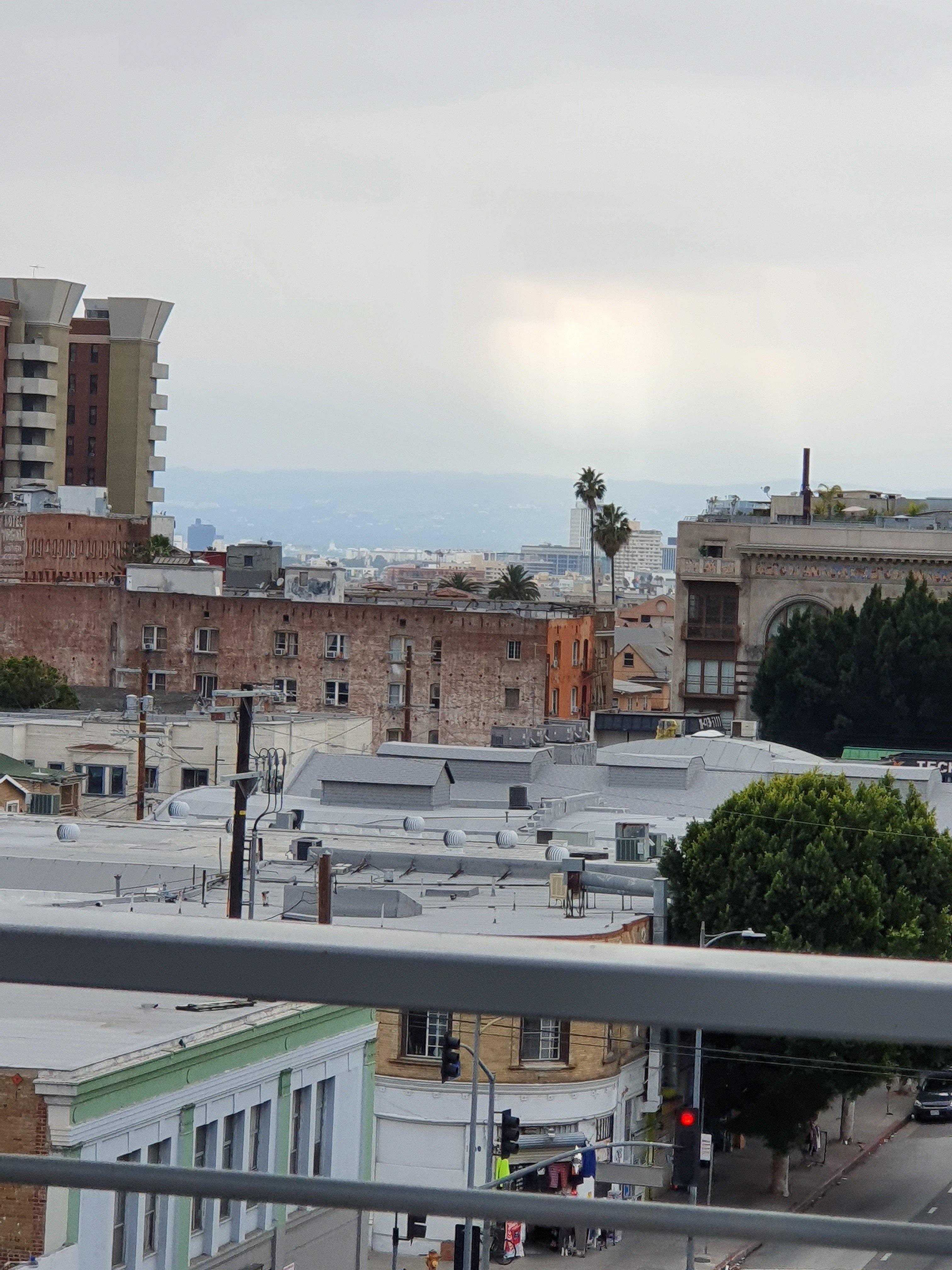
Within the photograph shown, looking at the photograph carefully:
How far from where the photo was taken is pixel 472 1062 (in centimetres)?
322

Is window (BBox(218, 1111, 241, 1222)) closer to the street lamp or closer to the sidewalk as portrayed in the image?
the sidewalk

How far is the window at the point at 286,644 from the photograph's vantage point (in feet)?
183

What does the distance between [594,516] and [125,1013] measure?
9428 cm

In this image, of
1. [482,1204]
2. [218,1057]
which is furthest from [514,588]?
[482,1204]

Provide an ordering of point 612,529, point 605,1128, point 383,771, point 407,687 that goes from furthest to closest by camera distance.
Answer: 1. point 612,529
2. point 407,687
3. point 383,771
4. point 605,1128

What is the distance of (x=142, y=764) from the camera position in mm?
Answer: 39000

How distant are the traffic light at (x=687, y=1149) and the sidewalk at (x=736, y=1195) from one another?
0.03 m

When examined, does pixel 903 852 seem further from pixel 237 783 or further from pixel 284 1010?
pixel 284 1010

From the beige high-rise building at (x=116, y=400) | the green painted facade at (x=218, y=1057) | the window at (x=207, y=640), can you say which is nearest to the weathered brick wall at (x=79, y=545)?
the window at (x=207, y=640)

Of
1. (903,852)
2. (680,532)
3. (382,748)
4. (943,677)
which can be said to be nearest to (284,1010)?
(903,852)

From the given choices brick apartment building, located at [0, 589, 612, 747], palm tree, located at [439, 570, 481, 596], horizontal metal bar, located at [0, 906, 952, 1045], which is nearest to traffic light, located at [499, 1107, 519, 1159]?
horizontal metal bar, located at [0, 906, 952, 1045]

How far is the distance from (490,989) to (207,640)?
55063 millimetres

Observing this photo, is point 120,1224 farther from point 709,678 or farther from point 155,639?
point 709,678

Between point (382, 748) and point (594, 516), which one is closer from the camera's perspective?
point (382, 748)
